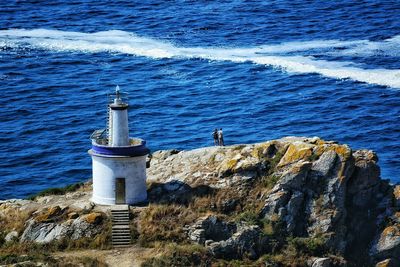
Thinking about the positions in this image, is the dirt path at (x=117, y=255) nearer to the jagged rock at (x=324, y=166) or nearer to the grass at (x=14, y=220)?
the grass at (x=14, y=220)

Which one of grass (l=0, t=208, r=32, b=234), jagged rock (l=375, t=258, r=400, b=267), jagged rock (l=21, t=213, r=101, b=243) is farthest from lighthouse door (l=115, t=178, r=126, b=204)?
jagged rock (l=375, t=258, r=400, b=267)

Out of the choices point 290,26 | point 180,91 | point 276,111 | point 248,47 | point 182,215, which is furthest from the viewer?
point 290,26

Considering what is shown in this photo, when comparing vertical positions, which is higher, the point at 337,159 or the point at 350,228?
the point at 337,159

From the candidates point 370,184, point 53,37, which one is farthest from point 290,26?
point 370,184

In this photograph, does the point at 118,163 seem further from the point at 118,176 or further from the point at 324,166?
the point at 324,166

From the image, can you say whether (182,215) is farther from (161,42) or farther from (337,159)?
(161,42)

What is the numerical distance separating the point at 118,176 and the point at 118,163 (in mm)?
948

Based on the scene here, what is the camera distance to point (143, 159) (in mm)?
77000

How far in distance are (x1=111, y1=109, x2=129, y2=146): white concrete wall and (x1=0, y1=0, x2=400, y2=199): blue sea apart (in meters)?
29.4

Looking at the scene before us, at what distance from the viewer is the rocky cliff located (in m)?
74.5

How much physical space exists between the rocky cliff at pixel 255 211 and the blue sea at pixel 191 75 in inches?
921

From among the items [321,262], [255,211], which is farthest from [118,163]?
[321,262]

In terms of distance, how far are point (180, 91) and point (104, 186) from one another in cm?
5805

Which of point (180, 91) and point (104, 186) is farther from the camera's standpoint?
point (180, 91)
